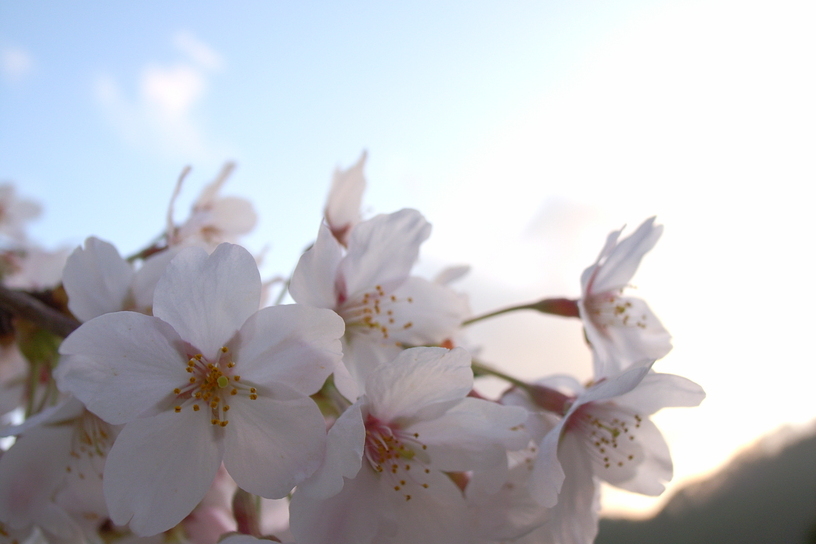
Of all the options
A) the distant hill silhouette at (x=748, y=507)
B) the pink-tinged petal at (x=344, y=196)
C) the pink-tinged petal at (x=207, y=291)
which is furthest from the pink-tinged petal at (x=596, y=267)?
the distant hill silhouette at (x=748, y=507)

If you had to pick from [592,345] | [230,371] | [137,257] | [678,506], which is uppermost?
[592,345]

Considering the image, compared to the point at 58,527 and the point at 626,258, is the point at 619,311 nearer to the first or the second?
the point at 626,258

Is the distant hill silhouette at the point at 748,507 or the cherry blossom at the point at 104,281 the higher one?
the cherry blossom at the point at 104,281

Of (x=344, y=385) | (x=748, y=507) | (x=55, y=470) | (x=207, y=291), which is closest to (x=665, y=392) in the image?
(x=344, y=385)

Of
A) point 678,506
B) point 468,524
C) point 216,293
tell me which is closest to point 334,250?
point 216,293

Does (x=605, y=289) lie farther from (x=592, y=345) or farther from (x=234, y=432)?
(x=234, y=432)

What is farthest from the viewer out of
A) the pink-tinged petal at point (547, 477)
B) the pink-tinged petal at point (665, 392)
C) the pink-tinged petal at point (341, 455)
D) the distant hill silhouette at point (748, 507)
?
the distant hill silhouette at point (748, 507)

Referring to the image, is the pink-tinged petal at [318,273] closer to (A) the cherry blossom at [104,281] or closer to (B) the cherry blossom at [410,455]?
(B) the cherry blossom at [410,455]
